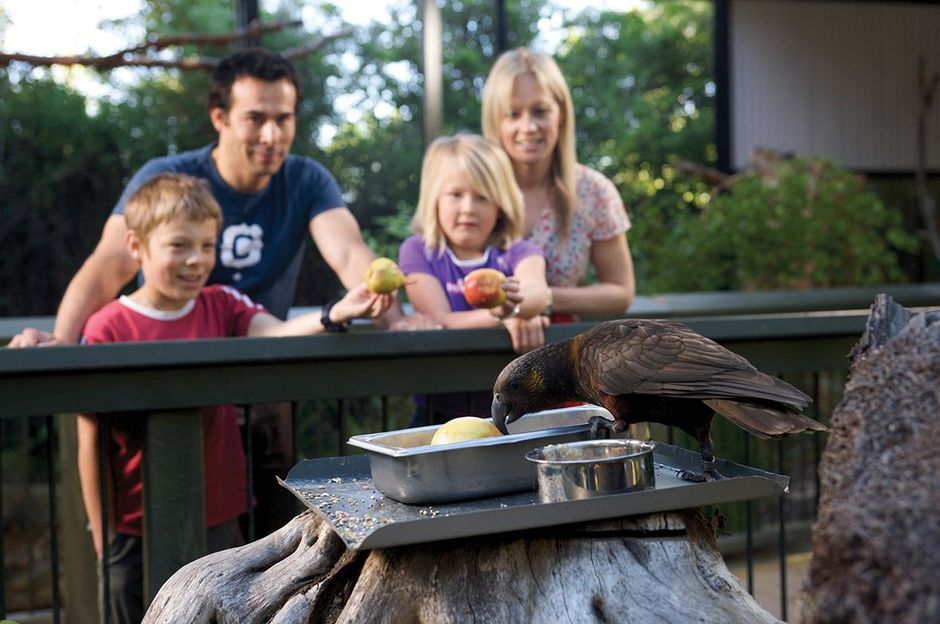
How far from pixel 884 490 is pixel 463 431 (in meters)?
0.97

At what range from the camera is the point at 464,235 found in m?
3.68

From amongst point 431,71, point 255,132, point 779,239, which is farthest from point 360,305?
point 779,239

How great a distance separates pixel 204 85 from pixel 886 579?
6.41 meters

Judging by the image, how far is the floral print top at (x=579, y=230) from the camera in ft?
13.0

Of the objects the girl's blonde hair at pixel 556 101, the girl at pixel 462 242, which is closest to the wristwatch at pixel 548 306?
the girl at pixel 462 242

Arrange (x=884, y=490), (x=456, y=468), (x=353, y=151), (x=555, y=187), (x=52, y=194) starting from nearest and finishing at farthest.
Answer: (x=884, y=490)
(x=456, y=468)
(x=555, y=187)
(x=52, y=194)
(x=353, y=151)

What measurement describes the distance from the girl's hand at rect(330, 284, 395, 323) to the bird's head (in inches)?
38.3

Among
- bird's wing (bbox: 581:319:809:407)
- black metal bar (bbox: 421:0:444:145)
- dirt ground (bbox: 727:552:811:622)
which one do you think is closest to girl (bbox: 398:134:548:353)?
bird's wing (bbox: 581:319:809:407)

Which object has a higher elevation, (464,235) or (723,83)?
(723,83)

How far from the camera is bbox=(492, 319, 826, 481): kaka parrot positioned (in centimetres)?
195

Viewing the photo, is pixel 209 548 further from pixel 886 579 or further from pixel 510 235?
pixel 886 579

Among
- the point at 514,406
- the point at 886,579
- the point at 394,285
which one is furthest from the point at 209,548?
the point at 886,579

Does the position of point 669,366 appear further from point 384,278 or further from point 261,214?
point 261,214

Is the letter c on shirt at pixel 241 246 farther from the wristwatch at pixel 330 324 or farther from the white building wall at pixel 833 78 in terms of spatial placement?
the white building wall at pixel 833 78
